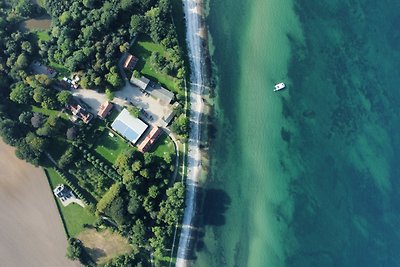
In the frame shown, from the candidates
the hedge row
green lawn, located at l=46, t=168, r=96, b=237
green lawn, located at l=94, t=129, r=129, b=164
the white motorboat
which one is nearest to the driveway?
green lawn, located at l=94, t=129, r=129, b=164

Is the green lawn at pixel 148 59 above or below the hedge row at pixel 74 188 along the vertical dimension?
above

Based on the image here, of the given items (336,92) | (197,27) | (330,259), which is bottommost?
(330,259)

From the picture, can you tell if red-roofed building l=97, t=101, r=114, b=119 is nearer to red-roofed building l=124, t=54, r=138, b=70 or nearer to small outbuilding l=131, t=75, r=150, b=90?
small outbuilding l=131, t=75, r=150, b=90

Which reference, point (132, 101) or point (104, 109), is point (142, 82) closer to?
point (132, 101)

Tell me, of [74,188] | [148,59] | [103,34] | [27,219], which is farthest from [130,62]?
[27,219]

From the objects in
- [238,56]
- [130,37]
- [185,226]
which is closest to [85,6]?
[130,37]

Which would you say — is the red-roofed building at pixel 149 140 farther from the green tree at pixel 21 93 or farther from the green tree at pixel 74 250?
the green tree at pixel 21 93

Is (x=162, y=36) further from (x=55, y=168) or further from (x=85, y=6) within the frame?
(x=55, y=168)

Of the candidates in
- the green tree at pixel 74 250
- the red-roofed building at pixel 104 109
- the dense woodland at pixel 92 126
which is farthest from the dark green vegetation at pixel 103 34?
the green tree at pixel 74 250
